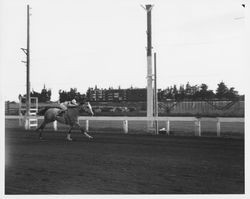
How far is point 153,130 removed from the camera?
17.9 metres

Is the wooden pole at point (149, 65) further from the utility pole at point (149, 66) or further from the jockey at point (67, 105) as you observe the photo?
the jockey at point (67, 105)

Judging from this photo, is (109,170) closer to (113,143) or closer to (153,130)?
(113,143)

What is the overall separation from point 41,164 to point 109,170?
6.18ft

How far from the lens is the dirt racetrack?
639 cm

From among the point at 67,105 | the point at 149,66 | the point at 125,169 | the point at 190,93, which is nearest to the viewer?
the point at 125,169

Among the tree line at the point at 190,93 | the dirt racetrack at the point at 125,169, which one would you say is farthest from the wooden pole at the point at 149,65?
the tree line at the point at 190,93

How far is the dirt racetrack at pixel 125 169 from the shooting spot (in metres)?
6.39

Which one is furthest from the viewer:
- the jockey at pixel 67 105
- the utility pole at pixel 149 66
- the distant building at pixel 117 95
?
the distant building at pixel 117 95

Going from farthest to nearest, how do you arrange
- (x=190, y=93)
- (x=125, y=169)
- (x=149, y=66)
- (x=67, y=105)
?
(x=190, y=93) < (x=149, y=66) < (x=67, y=105) < (x=125, y=169)

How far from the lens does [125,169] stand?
8062mm

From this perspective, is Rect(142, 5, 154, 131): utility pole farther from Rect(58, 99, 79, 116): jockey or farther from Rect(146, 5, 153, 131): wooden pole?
Rect(58, 99, 79, 116): jockey

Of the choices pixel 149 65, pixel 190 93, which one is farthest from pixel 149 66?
pixel 190 93

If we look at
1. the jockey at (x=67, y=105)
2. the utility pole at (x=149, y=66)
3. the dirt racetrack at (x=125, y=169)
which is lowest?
the dirt racetrack at (x=125, y=169)

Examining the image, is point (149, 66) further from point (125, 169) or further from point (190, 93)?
point (190, 93)
